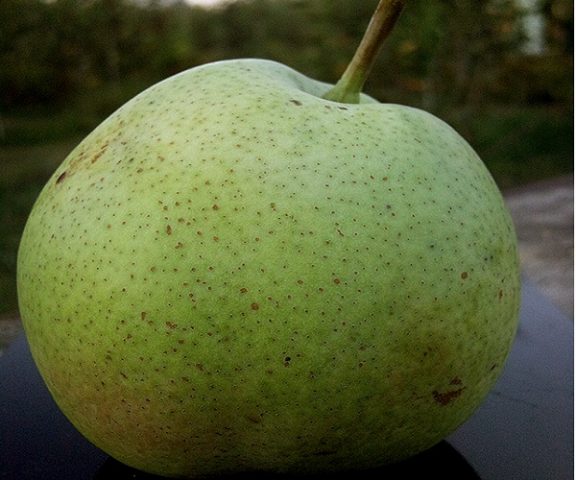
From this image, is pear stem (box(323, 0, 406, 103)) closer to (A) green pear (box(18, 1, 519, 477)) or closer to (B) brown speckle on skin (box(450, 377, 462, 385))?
(A) green pear (box(18, 1, 519, 477))

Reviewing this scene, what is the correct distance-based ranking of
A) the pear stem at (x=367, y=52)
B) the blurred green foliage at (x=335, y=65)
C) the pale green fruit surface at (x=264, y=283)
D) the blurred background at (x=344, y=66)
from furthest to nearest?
the blurred green foliage at (x=335, y=65) < the blurred background at (x=344, y=66) < the pear stem at (x=367, y=52) < the pale green fruit surface at (x=264, y=283)

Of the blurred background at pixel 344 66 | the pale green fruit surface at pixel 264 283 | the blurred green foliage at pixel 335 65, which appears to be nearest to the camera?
the pale green fruit surface at pixel 264 283

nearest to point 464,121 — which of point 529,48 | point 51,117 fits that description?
point 529,48

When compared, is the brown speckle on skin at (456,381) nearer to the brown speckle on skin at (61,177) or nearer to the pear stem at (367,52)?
the pear stem at (367,52)

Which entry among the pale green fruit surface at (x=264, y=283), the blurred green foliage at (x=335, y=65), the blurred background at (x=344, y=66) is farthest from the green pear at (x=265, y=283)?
the blurred green foliage at (x=335, y=65)

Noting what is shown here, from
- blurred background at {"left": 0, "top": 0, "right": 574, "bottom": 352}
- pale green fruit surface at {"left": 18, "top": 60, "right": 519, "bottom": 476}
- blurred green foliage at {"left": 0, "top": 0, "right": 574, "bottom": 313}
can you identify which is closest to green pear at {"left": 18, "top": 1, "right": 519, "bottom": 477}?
pale green fruit surface at {"left": 18, "top": 60, "right": 519, "bottom": 476}

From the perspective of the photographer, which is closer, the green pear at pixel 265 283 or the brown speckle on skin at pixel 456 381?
the green pear at pixel 265 283
